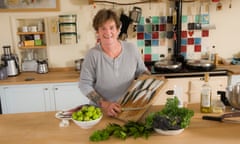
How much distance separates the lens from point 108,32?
171 centimetres

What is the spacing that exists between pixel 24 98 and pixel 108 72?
1.42m

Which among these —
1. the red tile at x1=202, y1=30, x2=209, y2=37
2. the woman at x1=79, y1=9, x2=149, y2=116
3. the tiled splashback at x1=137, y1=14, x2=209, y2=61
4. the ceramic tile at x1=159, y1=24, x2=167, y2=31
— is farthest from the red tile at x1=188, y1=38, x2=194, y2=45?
the woman at x1=79, y1=9, x2=149, y2=116

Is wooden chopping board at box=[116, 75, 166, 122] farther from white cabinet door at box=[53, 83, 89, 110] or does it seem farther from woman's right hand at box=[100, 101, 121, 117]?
white cabinet door at box=[53, 83, 89, 110]

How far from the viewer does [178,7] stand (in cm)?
321

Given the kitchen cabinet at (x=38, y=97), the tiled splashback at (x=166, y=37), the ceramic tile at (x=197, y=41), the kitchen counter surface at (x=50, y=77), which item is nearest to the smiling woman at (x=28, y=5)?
the kitchen counter surface at (x=50, y=77)

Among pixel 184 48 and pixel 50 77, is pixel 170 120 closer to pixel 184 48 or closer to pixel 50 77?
pixel 50 77

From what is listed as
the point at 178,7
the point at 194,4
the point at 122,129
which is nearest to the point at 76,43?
the point at 178,7

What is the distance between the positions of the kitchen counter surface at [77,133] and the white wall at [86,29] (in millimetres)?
1753

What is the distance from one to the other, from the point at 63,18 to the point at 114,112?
1.81 meters

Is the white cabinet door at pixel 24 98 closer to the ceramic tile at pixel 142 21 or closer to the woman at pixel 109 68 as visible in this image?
the woman at pixel 109 68

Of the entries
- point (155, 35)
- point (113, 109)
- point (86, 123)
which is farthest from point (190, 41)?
point (86, 123)

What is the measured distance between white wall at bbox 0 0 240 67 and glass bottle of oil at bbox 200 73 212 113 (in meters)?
1.90

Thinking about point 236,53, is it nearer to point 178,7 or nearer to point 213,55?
point 213,55

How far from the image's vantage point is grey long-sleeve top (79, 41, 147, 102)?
183 centimetres
